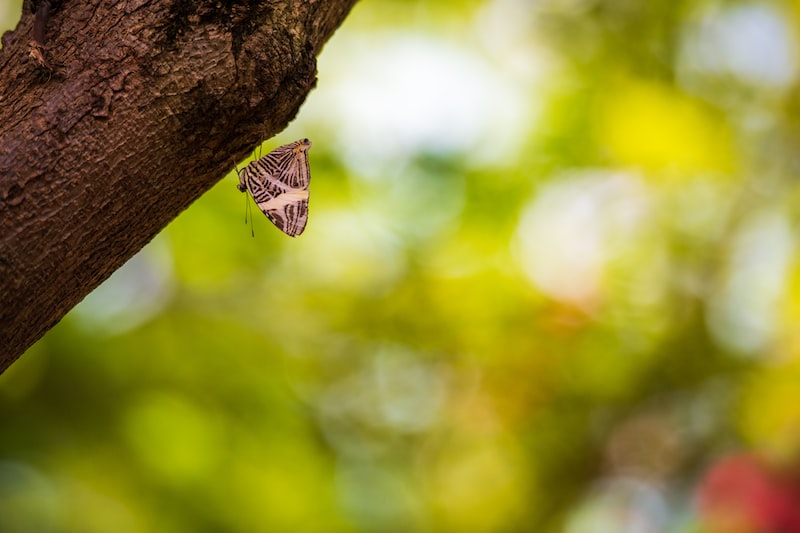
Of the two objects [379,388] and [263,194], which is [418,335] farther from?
[263,194]

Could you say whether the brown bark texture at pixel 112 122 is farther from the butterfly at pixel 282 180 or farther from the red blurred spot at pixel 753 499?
the red blurred spot at pixel 753 499

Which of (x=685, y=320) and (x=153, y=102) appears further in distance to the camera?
(x=685, y=320)

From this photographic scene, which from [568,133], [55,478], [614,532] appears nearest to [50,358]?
[55,478]

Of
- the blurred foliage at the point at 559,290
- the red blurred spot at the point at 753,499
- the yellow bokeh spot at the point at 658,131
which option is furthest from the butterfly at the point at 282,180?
the red blurred spot at the point at 753,499

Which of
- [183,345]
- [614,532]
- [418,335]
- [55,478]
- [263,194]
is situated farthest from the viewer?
[614,532]

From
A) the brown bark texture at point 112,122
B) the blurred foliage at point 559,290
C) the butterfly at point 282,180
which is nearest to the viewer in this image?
the brown bark texture at point 112,122

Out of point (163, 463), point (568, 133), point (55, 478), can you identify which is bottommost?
point (55, 478)

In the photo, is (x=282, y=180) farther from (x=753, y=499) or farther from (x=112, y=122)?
(x=753, y=499)
